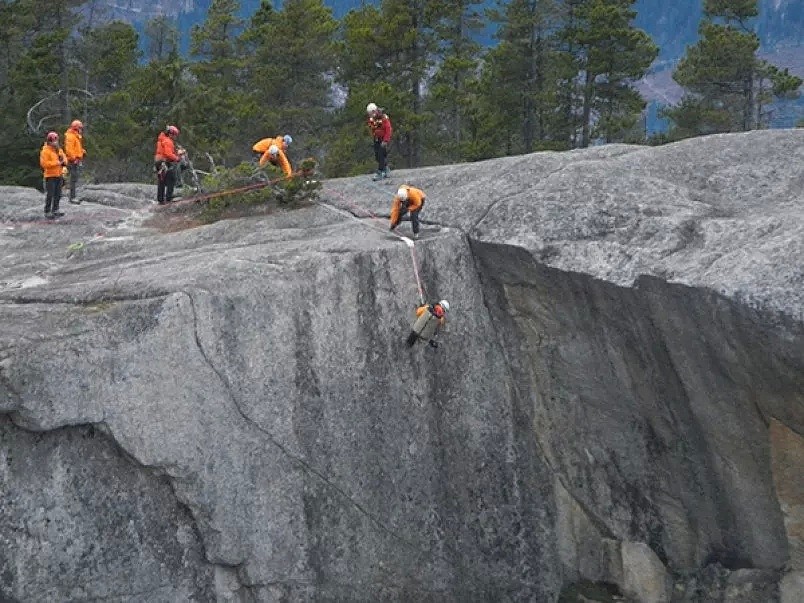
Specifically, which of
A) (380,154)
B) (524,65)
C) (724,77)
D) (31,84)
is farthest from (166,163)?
(724,77)

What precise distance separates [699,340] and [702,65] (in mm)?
24833

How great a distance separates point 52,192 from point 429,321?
945 centimetres

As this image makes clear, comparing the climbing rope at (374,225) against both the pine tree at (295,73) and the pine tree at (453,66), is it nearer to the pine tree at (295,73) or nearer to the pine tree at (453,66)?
the pine tree at (453,66)

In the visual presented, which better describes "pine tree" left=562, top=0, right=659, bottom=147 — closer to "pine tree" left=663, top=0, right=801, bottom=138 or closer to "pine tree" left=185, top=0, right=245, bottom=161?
"pine tree" left=663, top=0, right=801, bottom=138

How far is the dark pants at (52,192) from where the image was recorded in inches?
757

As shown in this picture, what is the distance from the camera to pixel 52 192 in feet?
63.6

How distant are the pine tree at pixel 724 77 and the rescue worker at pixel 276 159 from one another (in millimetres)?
21323

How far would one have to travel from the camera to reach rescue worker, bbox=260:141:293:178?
19.2 m

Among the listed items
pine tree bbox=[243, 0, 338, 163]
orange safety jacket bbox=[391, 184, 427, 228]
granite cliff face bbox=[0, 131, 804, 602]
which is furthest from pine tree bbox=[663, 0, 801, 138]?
orange safety jacket bbox=[391, 184, 427, 228]

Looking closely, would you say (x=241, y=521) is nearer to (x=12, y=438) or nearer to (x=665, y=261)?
(x=12, y=438)

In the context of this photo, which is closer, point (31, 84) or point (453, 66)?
point (453, 66)

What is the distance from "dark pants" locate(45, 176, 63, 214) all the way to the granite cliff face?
189 centimetres

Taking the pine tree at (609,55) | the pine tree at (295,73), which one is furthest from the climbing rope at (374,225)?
the pine tree at (609,55)

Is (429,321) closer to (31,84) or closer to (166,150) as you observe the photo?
(166,150)
